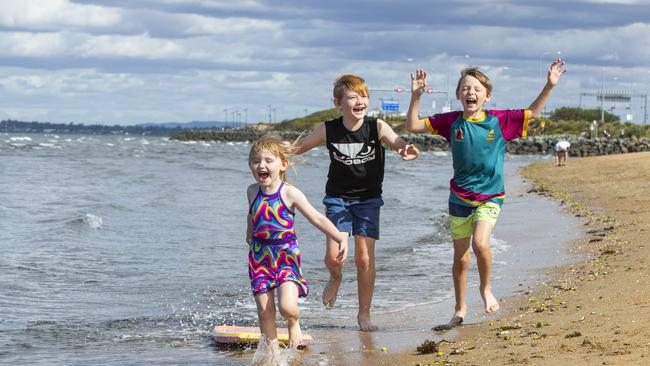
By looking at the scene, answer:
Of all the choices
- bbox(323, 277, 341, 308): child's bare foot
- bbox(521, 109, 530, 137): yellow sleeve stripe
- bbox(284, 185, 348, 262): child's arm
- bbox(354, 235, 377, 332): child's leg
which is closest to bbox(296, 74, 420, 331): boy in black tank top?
bbox(354, 235, 377, 332): child's leg

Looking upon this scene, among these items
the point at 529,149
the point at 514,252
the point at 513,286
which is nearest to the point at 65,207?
the point at 514,252

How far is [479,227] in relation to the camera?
25.3 ft

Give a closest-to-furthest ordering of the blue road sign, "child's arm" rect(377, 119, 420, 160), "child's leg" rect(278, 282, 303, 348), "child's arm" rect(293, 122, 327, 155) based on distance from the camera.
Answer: "child's leg" rect(278, 282, 303, 348) → "child's arm" rect(377, 119, 420, 160) → "child's arm" rect(293, 122, 327, 155) → the blue road sign

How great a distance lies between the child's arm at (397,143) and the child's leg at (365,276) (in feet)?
2.70

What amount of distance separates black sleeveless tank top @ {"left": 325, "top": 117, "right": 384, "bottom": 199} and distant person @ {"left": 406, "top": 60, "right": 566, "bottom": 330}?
0.32 m

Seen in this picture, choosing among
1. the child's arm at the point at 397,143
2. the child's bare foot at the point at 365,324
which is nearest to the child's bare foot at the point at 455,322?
the child's bare foot at the point at 365,324

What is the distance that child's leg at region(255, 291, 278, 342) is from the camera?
6730mm

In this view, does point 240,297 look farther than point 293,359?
Yes

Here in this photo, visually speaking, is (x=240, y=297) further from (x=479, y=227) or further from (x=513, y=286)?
(x=479, y=227)

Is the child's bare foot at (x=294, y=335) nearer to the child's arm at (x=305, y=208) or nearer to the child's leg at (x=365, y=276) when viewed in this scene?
the child's arm at (x=305, y=208)

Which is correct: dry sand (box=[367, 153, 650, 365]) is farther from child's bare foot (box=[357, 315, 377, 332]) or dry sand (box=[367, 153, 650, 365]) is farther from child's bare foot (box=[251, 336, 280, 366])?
child's bare foot (box=[357, 315, 377, 332])

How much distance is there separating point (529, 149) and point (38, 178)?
178 ft

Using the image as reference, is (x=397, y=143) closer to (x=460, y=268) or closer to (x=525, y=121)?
(x=525, y=121)

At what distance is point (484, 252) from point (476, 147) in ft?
2.55
